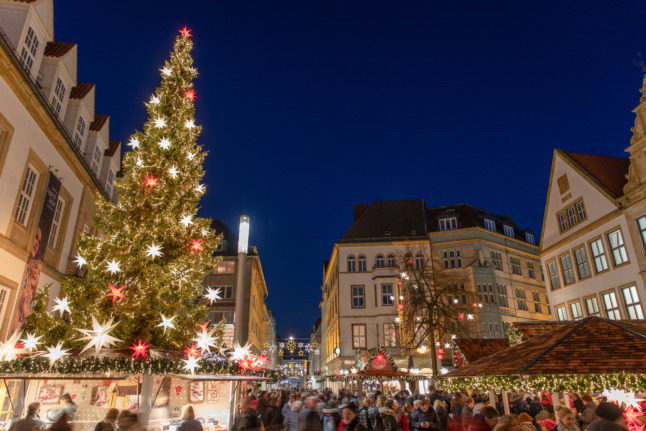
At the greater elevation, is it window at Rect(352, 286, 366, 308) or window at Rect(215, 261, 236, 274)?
Result: window at Rect(215, 261, 236, 274)

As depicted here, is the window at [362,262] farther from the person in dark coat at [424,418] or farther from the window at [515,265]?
the person in dark coat at [424,418]

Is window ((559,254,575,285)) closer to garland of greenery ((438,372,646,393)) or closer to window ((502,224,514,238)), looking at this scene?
window ((502,224,514,238))

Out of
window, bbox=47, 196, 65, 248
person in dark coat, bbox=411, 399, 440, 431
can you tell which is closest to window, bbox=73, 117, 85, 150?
window, bbox=47, 196, 65, 248

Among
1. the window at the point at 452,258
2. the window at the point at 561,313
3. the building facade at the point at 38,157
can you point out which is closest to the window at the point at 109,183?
the building facade at the point at 38,157

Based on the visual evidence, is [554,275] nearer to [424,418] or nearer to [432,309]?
[432,309]

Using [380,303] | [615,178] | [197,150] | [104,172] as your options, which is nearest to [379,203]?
[380,303]

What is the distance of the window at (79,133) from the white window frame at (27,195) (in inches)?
156

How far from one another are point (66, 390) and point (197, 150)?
8.61 m

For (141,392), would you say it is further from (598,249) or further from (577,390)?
(598,249)

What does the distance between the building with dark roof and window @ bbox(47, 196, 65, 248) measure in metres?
28.9

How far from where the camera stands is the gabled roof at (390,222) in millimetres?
45438

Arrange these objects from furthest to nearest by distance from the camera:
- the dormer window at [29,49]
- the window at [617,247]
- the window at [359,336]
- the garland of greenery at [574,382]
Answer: the window at [359,336], the window at [617,247], the dormer window at [29,49], the garland of greenery at [574,382]

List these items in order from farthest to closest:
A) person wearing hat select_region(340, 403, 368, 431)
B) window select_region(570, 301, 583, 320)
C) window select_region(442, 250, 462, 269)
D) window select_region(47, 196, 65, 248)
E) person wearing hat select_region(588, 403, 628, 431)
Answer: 1. window select_region(442, 250, 462, 269)
2. window select_region(570, 301, 583, 320)
3. window select_region(47, 196, 65, 248)
4. person wearing hat select_region(340, 403, 368, 431)
5. person wearing hat select_region(588, 403, 628, 431)

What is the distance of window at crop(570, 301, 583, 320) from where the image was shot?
84.8 ft
